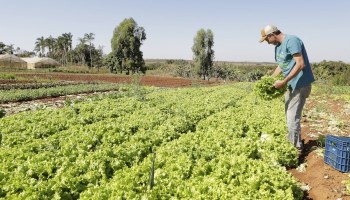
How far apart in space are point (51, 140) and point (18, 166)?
6.53 ft

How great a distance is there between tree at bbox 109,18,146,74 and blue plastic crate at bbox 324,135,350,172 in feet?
194

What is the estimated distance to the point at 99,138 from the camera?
28.2 feet

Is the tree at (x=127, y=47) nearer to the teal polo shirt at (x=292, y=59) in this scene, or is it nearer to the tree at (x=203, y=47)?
the tree at (x=203, y=47)

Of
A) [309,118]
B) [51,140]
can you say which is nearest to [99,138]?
[51,140]

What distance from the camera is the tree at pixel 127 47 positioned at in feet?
211

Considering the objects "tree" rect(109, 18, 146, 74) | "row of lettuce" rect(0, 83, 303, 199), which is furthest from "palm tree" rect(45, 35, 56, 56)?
"row of lettuce" rect(0, 83, 303, 199)

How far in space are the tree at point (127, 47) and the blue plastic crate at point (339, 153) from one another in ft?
194

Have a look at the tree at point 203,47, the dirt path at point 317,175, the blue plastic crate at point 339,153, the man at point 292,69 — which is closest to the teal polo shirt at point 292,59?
the man at point 292,69

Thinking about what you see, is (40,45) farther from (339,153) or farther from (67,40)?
(339,153)

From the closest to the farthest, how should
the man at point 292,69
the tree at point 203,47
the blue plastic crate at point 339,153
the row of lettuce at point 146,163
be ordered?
the row of lettuce at point 146,163 < the blue plastic crate at point 339,153 < the man at point 292,69 < the tree at point 203,47

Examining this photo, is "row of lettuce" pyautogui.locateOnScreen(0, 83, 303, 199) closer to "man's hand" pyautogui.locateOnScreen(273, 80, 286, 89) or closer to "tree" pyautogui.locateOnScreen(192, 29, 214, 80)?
"man's hand" pyautogui.locateOnScreen(273, 80, 286, 89)

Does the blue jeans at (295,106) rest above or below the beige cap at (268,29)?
below

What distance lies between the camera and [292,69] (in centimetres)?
704

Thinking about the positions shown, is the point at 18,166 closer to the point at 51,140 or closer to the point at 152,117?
the point at 51,140
